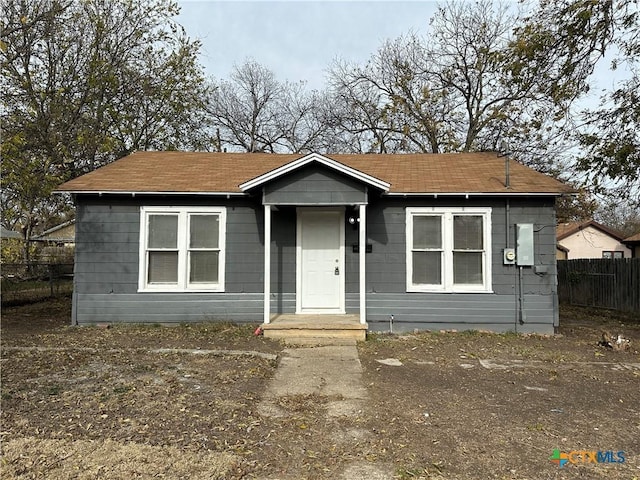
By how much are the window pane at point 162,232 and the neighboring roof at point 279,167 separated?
63 cm

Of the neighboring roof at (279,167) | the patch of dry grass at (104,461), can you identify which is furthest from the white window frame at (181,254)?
the patch of dry grass at (104,461)

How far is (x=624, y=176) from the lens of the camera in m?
9.85

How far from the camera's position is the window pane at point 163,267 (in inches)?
359

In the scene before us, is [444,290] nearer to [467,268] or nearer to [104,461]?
[467,268]

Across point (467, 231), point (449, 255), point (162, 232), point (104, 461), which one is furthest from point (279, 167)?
point (104, 461)

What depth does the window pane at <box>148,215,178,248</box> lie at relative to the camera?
29.9 ft

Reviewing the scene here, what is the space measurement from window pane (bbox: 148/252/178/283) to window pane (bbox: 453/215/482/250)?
5727 millimetres

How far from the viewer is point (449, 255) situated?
8992 millimetres

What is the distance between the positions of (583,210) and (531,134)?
13.3 ft

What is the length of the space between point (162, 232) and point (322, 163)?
3.62m

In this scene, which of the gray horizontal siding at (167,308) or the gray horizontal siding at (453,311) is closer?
the gray horizontal siding at (453,311)

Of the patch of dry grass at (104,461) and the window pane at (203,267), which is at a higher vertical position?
the window pane at (203,267)

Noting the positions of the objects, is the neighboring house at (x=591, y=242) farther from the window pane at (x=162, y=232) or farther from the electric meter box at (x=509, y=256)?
the window pane at (x=162, y=232)

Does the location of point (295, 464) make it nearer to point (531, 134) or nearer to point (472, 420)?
point (472, 420)
